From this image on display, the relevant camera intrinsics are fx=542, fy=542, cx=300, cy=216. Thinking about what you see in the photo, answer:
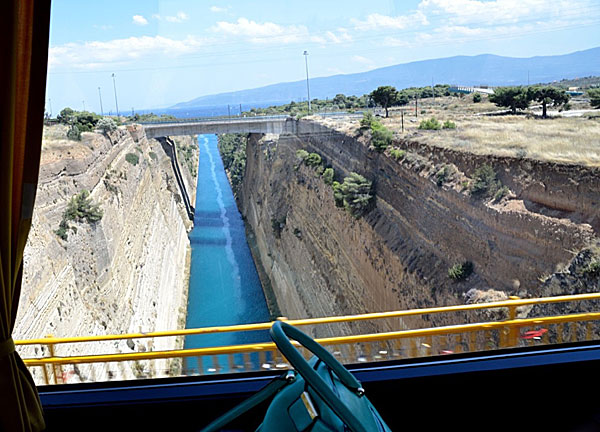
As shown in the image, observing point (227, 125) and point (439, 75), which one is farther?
point (227, 125)

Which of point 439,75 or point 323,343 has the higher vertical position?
point 439,75

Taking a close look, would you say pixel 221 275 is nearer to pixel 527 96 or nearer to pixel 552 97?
pixel 527 96

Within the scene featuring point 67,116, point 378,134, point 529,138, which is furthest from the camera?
point 67,116

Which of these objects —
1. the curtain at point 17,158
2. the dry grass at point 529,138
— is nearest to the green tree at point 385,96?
the dry grass at point 529,138

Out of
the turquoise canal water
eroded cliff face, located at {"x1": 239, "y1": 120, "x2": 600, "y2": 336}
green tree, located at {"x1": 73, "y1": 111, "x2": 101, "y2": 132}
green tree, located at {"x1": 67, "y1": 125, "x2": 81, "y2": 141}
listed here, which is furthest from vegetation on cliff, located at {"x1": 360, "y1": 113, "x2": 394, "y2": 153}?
green tree, located at {"x1": 73, "y1": 111, "x2": 101, "y2": 132}

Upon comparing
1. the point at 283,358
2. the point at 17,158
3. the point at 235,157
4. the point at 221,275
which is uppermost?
the point at 17,158

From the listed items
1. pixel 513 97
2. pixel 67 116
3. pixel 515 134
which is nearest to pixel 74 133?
pixel 67 116

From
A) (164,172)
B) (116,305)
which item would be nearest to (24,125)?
(116,305)
